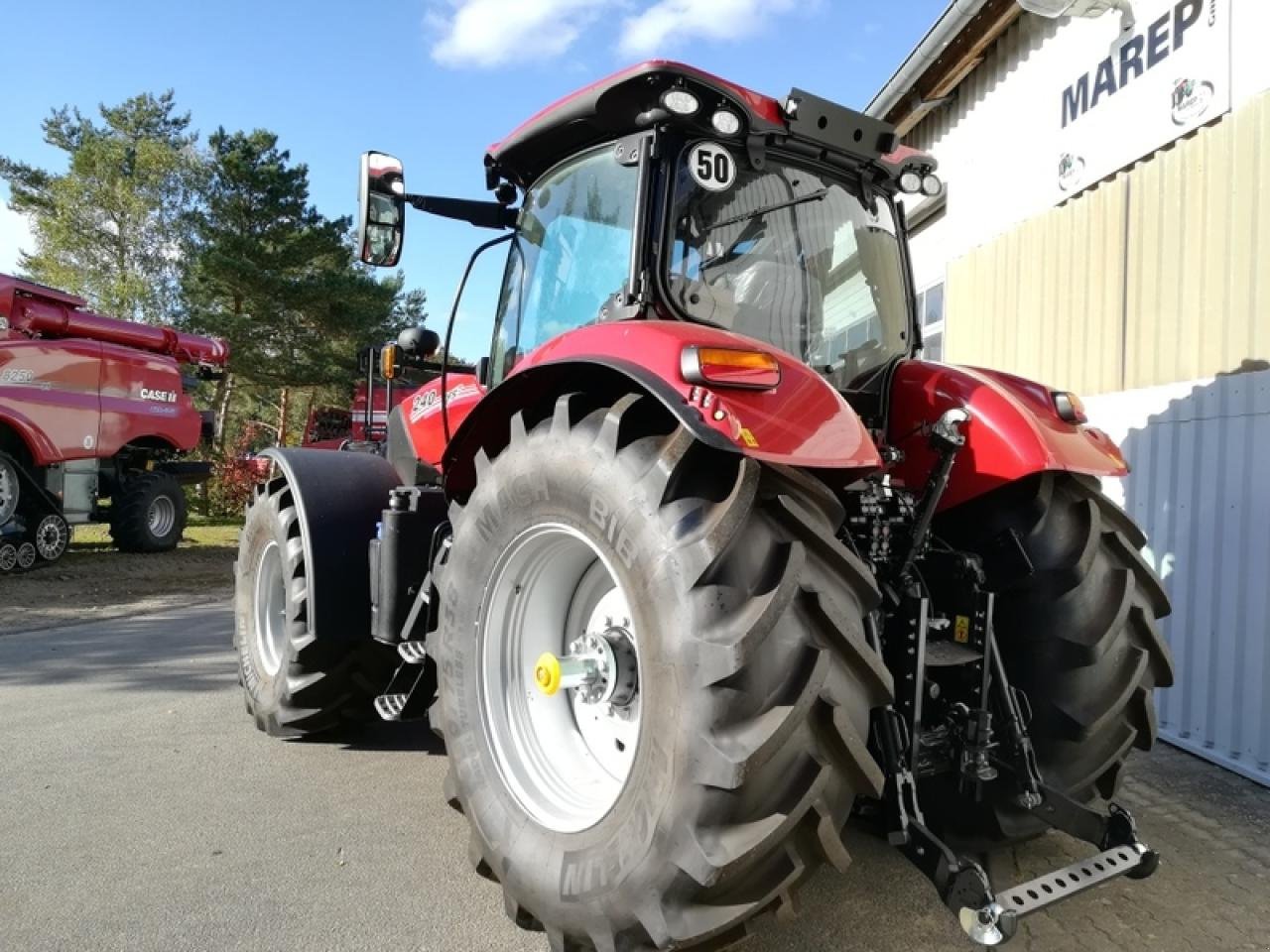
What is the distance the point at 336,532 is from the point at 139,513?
1020 cm

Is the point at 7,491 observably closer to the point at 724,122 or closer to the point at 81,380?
the point at 81,380

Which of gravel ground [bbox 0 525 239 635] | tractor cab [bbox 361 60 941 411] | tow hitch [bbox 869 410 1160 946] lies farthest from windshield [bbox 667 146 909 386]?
gravel ground [bbox 0 525 239 635]

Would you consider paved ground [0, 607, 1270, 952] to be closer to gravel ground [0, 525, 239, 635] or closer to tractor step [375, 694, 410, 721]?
tractor step [375, 694, 410, 721]

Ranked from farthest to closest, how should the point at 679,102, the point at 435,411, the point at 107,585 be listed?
the point at 107,585 → the point at 435,411 → the point at 679,102

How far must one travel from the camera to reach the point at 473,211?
368 centimetres

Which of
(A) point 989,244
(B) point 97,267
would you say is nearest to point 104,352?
(A) point 989,244

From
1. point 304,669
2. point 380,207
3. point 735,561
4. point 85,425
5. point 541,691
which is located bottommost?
point 304,669

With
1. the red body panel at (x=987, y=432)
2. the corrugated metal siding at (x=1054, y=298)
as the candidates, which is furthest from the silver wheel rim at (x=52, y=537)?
the red body panel at (x=987, y=432)

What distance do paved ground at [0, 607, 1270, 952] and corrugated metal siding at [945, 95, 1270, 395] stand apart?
2.01m

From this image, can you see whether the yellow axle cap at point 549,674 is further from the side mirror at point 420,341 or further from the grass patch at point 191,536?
the grass patch at point 191,536

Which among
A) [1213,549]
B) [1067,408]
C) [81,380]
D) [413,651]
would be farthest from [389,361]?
[81,380]

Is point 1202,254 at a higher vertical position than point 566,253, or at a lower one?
higher

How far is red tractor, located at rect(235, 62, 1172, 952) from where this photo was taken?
186 cm

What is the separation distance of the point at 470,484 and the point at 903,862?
1845 millimetres
